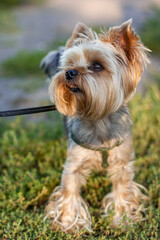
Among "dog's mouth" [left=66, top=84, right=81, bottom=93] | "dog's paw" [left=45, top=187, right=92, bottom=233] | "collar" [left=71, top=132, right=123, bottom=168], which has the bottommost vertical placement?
"dog's paw" [left=45, top=187, right=92, bottom=233]

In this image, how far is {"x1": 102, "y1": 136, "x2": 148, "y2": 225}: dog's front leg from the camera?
10.7 ft

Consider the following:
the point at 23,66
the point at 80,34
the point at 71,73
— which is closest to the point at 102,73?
the point at 71,73

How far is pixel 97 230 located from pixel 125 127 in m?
1.25

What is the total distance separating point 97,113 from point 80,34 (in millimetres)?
866

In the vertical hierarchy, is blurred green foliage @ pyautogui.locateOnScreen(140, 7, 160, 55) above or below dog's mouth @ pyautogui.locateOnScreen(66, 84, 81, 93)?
below

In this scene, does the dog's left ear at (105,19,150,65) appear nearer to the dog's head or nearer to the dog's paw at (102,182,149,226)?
the dog's head

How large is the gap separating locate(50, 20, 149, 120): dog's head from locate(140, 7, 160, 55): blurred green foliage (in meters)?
6.21

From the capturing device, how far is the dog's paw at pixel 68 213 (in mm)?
3391

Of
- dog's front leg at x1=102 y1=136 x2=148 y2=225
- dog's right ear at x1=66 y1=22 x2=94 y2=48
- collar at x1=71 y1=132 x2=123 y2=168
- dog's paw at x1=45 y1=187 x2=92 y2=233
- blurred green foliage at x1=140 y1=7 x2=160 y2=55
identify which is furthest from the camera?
blurred green foliage at x1=140 y1=7 x2=160 y2=55

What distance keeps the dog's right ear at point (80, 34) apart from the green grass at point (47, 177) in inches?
70.1

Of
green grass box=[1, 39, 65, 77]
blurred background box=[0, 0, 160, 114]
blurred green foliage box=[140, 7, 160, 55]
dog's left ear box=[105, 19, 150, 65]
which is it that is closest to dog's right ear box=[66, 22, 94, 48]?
dog's left ear box=[105, 19, 150, 65]

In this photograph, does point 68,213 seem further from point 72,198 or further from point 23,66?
point 23,66

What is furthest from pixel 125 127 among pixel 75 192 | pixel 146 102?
pixel 146 102

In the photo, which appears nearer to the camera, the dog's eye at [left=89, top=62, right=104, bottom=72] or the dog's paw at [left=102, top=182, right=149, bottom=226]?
the dog's eye at [left=89, top=62, right=104, bottom=72]
